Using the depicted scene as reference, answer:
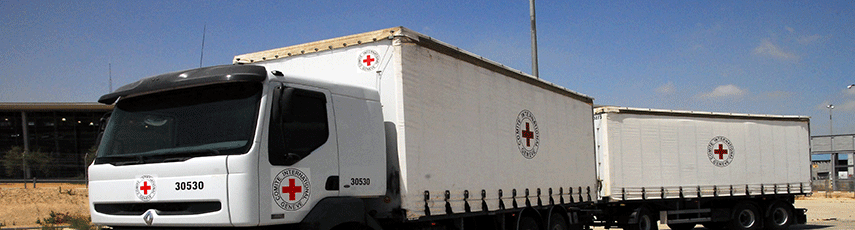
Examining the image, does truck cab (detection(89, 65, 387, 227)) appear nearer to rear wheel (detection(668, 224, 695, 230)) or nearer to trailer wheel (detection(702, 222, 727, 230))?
rear wheel (detection(668, 224, 695, 230))

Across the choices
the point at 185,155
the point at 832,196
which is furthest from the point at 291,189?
the point at 832,196

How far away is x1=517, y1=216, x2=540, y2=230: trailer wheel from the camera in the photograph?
32.9 feet

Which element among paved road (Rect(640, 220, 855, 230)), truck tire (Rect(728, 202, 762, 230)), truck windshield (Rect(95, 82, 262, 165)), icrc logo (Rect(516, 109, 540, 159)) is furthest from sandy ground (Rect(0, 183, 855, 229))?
truck windshield (Rect(95, 82, 262, 165))

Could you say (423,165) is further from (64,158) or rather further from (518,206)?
(64,158)

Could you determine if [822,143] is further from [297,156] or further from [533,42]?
[297,156]

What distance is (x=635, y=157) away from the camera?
1573 cm

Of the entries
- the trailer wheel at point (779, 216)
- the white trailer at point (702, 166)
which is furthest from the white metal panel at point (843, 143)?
the trailer wheel at point (779, 216)

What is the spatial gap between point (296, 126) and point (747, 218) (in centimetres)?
1483

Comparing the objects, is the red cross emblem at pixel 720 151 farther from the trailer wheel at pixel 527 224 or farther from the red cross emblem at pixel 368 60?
the red cross emblem at pixel 368 60

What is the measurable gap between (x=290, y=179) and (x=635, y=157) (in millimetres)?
11199

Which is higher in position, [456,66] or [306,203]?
[456,66]

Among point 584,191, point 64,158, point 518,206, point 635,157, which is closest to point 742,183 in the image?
point 635,157

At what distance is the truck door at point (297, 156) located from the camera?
19.3ft

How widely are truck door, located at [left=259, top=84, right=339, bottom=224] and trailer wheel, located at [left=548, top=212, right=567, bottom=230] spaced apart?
514 cm
